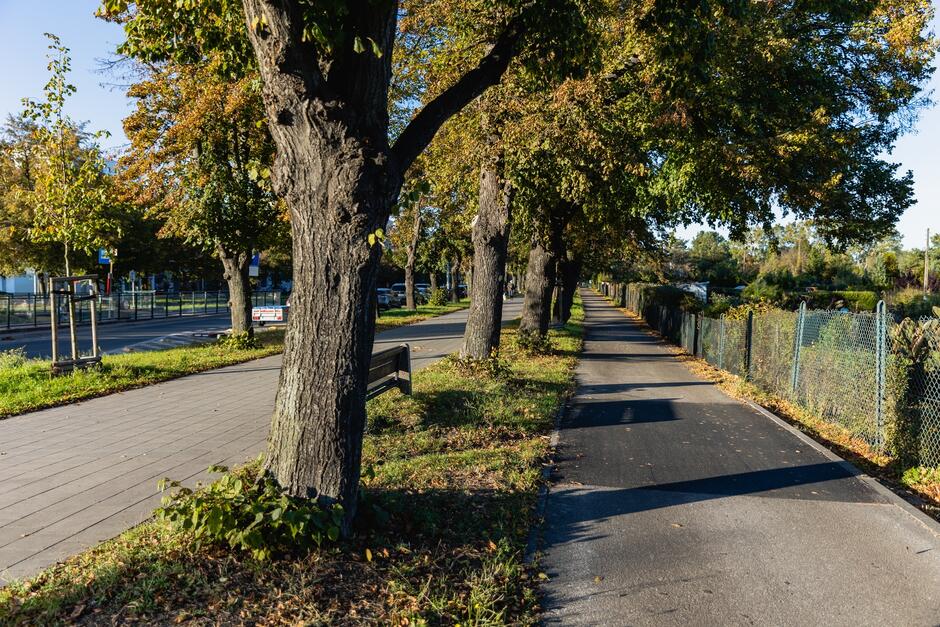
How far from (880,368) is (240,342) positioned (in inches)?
535

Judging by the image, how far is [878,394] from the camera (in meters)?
7.36

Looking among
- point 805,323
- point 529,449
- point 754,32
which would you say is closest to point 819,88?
point 754,32

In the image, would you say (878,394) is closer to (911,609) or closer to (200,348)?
(911,609)

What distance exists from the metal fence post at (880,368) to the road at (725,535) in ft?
2.13

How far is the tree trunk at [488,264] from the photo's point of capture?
1244cm

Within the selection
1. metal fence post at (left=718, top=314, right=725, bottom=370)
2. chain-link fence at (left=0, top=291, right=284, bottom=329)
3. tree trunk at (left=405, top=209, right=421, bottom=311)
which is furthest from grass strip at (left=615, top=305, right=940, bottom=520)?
tree trunk at (left=405, top=209, right=421, bottom=311)

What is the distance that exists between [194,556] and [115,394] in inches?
296

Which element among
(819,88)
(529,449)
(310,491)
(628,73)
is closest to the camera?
(310,491)

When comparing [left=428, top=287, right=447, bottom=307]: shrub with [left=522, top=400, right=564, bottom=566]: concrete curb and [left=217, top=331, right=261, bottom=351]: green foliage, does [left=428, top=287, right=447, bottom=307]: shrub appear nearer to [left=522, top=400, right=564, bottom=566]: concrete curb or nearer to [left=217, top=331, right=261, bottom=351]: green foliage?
[left=217, top=331, right=261, bottom=351]: green foliage

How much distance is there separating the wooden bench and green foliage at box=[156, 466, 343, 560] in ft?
12.2

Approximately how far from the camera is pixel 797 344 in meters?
10.1

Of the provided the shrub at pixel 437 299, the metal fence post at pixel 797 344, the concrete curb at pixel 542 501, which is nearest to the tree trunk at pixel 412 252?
the shrub at pixel 437 299

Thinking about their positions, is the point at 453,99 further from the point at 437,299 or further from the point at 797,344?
the point at 437,299

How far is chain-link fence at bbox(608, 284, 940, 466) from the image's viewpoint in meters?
6.66
